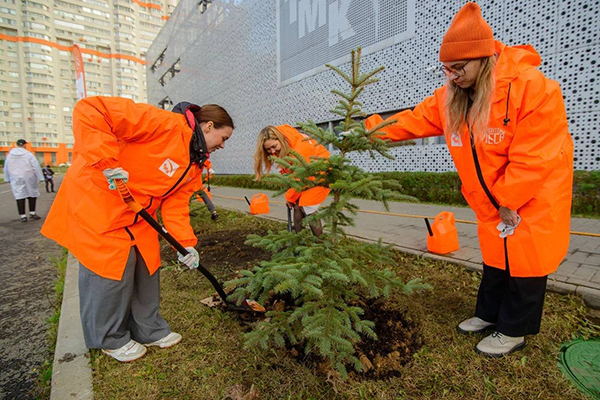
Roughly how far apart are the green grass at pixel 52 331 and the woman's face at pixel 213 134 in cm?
192

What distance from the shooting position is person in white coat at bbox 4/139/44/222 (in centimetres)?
798

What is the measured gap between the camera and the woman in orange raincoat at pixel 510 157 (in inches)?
65.1

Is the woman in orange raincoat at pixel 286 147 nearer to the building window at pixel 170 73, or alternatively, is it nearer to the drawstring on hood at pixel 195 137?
the drawstring on hood at pixel 195 137

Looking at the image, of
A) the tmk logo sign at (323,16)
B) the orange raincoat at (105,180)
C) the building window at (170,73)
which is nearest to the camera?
the orange raincoat at (105,180)

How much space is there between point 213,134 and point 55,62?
7442 centimetres

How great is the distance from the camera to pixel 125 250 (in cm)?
199

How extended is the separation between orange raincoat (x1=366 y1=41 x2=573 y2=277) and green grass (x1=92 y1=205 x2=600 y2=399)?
23.6 inches

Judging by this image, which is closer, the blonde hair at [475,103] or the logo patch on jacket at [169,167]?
the blonde hair at [475,103]

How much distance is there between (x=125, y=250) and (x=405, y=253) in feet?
9.81

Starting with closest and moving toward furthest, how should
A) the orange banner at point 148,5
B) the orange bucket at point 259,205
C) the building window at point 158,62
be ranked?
the orange bucket at point 259,205
the building window at point 158,62
the orange banner at point 148,5

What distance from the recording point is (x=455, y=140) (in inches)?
78.6

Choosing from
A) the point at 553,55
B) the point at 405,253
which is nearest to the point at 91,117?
the point at 405,253

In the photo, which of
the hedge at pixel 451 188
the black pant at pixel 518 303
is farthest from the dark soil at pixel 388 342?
the hedge at pixel 451 188

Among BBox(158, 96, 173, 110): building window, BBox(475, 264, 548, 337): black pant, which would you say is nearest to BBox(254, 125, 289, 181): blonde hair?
BBox(475, 264, 548, 337): black pant
